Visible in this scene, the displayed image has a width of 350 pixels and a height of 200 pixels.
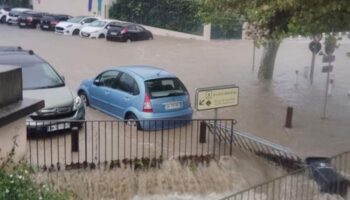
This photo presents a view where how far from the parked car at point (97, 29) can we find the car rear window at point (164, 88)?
21365 mm

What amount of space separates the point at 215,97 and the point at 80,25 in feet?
85.2

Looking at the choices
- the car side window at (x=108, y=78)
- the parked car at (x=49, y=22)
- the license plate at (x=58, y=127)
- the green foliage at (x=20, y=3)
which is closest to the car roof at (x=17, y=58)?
the car side window at (x=108, y=78)

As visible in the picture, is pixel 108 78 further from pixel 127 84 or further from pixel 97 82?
pixel 127 84

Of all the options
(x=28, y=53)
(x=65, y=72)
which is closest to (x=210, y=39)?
(x=65, y=72)

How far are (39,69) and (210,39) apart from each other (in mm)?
24303

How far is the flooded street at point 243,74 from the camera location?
14.1 meters

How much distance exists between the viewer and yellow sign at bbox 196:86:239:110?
11.3 meters

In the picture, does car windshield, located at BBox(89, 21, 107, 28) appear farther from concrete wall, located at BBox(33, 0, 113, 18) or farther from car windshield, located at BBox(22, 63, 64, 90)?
car windshield, located at BBox(22, 63, 64, 90)

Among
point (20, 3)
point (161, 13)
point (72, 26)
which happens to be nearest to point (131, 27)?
point (72, 26)

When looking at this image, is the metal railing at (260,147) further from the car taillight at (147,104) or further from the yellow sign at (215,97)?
the car taillight at (147,104)

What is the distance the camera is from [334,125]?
1494 cm

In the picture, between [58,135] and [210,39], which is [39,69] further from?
[210,39]

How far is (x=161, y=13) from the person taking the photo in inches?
1534

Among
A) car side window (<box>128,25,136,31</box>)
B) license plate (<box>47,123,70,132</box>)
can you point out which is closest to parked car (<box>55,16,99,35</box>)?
car side window (<box>128,25,136,31</box>)
